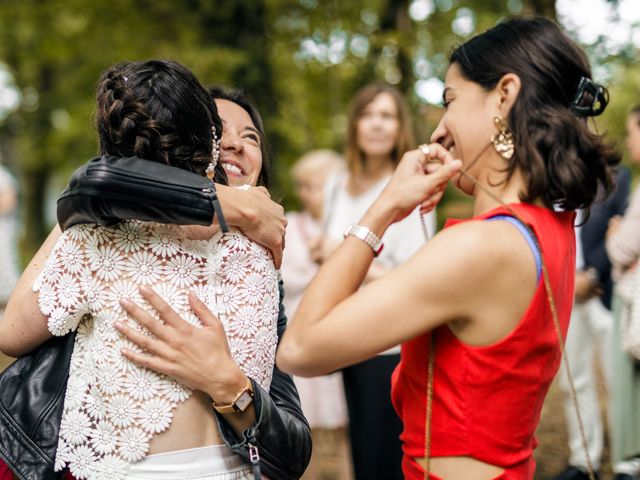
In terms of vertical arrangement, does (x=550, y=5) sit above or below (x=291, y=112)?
above

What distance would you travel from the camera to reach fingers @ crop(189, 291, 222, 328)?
1806 millimetres

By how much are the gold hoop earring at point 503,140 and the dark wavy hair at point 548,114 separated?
0.02 metres

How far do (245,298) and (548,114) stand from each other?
895mm

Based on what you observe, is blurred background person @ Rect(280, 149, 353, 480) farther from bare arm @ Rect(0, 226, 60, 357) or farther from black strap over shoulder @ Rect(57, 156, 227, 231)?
black strap over shoulder @ Rect(57, 156, 227, 231)

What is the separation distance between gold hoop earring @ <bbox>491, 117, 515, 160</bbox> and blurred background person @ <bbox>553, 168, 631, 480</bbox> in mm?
3481

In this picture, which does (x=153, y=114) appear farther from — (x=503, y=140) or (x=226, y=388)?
(x=503, y=140)

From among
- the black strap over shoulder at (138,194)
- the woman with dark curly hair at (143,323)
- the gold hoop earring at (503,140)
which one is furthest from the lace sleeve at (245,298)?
the gold hoop earring at (503,140)

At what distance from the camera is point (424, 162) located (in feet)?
6.11

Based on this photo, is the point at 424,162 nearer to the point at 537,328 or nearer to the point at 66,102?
the point at 537,328

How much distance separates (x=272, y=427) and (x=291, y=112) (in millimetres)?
8408

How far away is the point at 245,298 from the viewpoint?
75.3 inches

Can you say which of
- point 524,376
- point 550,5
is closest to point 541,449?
point 550,5

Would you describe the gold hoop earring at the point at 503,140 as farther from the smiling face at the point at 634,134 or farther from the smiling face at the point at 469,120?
the smiling face at the point at 634,134

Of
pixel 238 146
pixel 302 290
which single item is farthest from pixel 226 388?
pixel 302 290
